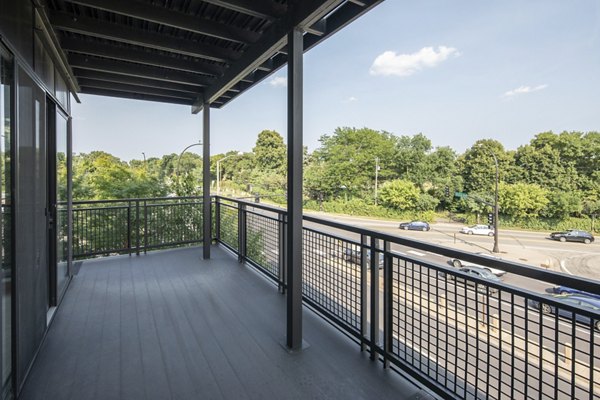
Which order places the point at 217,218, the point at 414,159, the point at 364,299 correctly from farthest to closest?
the point at 414,159, the point at 217,218, the point at 364,299

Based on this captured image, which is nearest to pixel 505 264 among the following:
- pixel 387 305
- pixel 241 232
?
pixel 387 305

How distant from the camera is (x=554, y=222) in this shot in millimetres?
5961

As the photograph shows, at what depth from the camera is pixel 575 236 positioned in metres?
4.93

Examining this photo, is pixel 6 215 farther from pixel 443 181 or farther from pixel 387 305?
pixel 443 181

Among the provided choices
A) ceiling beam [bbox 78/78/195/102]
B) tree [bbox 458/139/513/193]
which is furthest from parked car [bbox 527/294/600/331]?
tree [bbox 458/139/513/193]

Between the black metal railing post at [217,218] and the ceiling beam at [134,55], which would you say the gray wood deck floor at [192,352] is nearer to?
the black metal railing post at [217,218]

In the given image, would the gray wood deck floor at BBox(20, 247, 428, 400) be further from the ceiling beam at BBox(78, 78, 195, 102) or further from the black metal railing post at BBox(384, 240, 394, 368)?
the ceiling beam at BBox(78, 78, 195, 102)

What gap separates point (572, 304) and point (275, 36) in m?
2.37

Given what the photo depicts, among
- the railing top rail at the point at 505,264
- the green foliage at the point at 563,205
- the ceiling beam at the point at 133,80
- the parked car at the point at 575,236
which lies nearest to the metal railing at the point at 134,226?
the ceiling beam at the point at 133,80

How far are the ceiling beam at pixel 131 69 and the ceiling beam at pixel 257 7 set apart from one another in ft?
5.68

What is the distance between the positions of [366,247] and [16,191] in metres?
2.05

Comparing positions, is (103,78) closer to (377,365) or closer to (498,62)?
(377,365)

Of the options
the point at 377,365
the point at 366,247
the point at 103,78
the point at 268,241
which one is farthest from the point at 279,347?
the point at 103,78

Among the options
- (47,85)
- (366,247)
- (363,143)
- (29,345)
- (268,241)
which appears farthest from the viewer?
(363,143)
